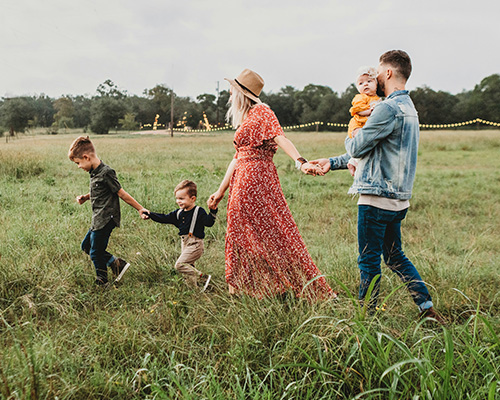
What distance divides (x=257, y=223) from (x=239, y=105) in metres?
1.07

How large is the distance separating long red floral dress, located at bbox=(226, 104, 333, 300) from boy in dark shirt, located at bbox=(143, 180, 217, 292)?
32 cm

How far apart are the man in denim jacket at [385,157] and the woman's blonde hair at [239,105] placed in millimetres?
1062

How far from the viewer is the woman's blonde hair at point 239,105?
138 inches

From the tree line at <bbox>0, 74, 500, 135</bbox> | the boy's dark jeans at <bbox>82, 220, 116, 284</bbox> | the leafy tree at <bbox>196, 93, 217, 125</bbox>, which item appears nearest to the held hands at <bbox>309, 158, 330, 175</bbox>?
the boy's dark jeans at <bbox>82, 220, 116, 284</bbox>

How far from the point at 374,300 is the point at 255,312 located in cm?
98

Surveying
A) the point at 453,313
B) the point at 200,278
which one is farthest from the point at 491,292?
the point at 200,278

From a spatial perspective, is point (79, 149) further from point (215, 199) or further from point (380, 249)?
point (380, 249)

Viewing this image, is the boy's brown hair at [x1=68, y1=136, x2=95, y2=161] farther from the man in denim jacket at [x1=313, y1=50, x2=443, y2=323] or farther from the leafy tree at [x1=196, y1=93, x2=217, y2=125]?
the leafy tree at [x1=196, y1=93, x2=217, y2=125]

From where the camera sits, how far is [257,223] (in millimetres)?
3523

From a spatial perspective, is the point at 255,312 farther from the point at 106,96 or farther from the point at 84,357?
the point at 106,96

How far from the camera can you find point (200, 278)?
12.4ft

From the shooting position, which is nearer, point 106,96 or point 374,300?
point 374,300

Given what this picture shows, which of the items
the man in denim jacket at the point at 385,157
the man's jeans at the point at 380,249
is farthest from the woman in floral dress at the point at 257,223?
the man in denim jacket at the point at 385,157

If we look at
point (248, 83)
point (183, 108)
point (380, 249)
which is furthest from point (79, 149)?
point (183, 108)
